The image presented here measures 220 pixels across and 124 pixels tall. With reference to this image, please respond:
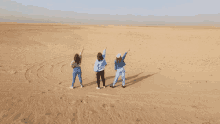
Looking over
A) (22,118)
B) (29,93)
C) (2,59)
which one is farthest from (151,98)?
(2,59)

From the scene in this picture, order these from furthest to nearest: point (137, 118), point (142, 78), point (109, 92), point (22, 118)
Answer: point (142, 78) < point (109, 92) < point (137, 118) < point (22, 118)

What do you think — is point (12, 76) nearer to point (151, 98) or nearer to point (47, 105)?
point (47, 105)

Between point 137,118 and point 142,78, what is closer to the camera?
point 137,118

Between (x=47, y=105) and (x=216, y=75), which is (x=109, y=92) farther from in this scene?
(x=216, y=75)

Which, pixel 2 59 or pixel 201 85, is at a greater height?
pixel 2 59

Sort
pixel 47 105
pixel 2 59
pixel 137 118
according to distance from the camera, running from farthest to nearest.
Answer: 1. pixel 2 59
2. pixel 47 105
3. pixel 137 118

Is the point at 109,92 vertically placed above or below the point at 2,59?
below

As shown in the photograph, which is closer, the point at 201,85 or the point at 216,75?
the point at 201,85

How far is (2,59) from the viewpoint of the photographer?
36.4ft

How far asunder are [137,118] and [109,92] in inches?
84.2

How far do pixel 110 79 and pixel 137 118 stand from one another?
154 inches

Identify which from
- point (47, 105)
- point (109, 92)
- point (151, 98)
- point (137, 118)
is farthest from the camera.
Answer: point (109, 92)

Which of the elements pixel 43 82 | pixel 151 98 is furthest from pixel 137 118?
pixel 43 82

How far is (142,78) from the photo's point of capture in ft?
28.7
